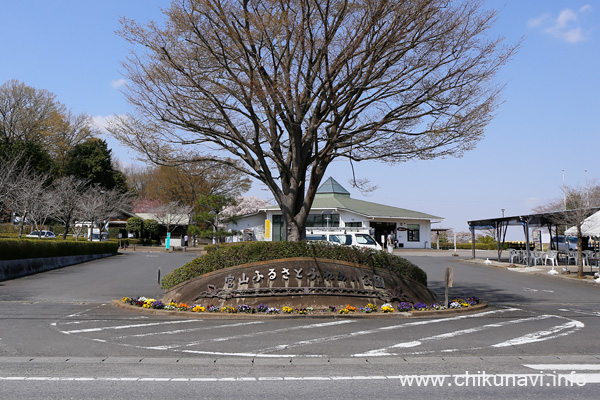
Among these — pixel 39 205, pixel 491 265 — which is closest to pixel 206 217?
pixel 39 205

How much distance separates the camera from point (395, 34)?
12.2 m

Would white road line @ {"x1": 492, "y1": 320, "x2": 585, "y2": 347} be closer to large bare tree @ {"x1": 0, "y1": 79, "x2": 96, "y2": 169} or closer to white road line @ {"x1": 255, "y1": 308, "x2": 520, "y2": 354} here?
white road line @ {"x1": 255, "y1": 308, "x2": 520, "y2": 354}

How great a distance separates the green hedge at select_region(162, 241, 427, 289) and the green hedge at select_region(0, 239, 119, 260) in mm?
11451

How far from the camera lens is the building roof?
171 ft

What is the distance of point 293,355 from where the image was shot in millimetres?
7672

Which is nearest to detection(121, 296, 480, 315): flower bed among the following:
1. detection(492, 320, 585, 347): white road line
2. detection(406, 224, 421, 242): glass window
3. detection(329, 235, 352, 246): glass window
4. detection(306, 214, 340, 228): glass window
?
detection(492, 320, 585, 347): white road line

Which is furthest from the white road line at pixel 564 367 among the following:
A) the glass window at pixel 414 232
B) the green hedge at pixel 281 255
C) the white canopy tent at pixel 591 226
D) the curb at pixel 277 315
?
the glass window at pixel 414 232

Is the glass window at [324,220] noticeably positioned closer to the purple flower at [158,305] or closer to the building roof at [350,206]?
the building roof at [350,206]

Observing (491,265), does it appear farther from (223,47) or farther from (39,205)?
(39,205)

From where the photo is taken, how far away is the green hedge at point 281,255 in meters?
13.0

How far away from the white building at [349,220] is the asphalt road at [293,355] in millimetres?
37976

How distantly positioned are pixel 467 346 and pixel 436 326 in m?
2.14

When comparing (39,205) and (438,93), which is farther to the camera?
(39,205)

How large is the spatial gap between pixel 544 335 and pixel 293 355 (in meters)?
4.96
